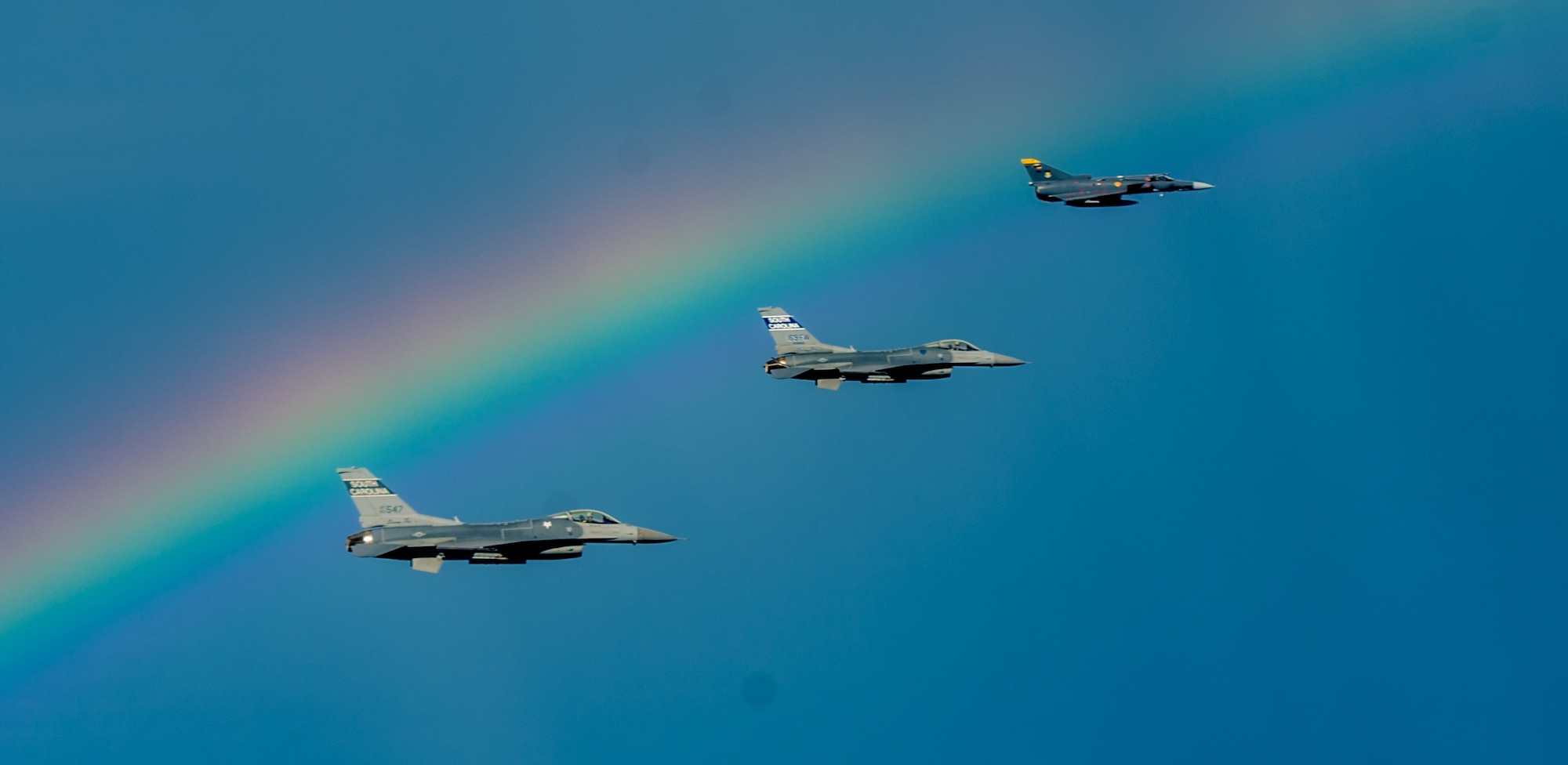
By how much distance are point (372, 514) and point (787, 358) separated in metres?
32.2

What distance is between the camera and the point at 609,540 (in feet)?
350

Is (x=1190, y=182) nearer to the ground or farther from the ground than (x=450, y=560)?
farther from the ground

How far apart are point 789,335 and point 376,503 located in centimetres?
3299

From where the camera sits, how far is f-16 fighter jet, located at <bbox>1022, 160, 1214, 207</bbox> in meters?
133

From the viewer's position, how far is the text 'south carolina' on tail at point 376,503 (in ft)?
348

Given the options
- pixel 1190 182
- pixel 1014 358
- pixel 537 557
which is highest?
pixel 1190 182

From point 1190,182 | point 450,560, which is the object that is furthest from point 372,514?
point 1190,182

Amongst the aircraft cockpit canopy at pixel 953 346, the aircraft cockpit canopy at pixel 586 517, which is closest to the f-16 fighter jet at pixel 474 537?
the aircraft cockpit canopy at pixel 586 517

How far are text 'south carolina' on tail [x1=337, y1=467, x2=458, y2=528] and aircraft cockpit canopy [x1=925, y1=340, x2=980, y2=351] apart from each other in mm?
37722

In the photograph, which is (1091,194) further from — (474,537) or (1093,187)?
(474,537)

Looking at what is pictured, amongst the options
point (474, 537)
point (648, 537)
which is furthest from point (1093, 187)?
point (474, 537)

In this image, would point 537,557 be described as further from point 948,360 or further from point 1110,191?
point 1110,191

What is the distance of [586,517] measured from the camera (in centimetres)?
10625

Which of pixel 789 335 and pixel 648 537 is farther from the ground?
pixel 789 335
